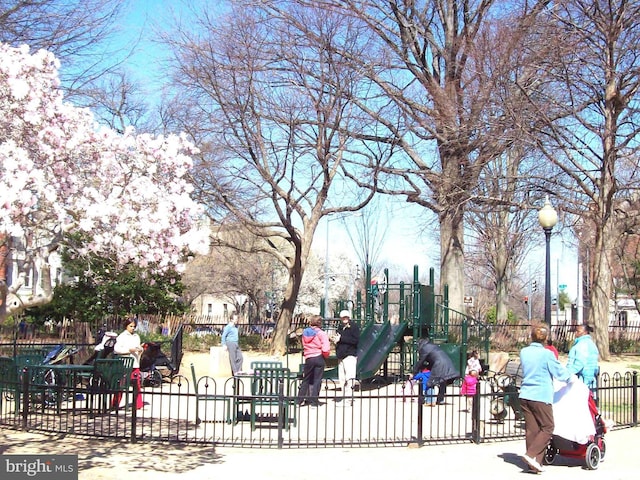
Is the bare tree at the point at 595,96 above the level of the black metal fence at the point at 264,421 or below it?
above

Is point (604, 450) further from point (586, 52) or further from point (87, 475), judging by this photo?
point (586, 52)

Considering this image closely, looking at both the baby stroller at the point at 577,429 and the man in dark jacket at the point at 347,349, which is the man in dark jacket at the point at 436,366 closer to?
Answer: the man in dark jacket at the point at 347,349

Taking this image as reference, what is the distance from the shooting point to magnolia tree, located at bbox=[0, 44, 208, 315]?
823 centimetres

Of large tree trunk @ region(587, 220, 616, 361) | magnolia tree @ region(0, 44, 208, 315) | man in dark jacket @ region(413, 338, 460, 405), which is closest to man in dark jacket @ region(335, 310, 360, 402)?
man in dark jacket @ region(413, 338, 460, 405)

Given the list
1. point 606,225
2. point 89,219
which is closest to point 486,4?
point 606,225

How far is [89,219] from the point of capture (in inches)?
322

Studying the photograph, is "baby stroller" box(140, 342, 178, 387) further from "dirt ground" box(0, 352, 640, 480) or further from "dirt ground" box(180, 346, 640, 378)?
"dirt ground" box(0, 352, 640, 480)

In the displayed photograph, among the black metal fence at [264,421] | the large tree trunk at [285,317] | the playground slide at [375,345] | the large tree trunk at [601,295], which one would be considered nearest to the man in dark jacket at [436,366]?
the black metal fence at [264,421]

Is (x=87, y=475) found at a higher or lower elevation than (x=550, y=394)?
lower

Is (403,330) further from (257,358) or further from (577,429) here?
(577,429)

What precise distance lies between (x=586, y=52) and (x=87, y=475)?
57.3 ft

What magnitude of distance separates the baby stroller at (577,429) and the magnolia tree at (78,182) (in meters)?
4.73

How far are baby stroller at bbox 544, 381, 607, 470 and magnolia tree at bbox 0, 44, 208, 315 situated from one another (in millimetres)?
4731

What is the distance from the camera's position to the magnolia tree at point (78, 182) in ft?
27.0
